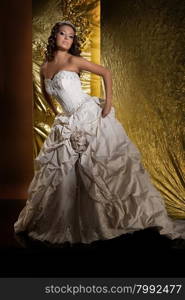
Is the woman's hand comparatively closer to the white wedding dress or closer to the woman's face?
the white wedding dress

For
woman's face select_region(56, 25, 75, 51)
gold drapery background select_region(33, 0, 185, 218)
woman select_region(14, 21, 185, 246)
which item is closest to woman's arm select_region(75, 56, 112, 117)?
woman select_region(14, 21, 185, 246)

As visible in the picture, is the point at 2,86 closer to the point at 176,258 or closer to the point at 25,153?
the point at 25,153

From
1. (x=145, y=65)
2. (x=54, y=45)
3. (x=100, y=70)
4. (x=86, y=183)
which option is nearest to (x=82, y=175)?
(x=86, y=183)

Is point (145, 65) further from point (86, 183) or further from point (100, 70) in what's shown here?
point (86, 183)

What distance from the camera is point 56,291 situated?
98.7 inches

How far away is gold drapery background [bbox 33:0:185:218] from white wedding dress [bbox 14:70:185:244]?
111cm

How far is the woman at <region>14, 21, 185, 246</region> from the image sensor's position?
2.89 m

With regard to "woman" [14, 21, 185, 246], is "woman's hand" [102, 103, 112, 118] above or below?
above

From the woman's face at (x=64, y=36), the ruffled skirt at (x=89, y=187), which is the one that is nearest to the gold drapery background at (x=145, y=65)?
the ruffled skirt at (x=89, y=187)

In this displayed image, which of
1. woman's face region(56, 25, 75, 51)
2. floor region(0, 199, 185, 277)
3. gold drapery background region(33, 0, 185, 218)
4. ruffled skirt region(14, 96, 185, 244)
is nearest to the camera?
floor region(0, 199, 185, 277)

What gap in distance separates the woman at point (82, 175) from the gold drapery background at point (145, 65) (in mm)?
1107

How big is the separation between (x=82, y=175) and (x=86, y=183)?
63 mm

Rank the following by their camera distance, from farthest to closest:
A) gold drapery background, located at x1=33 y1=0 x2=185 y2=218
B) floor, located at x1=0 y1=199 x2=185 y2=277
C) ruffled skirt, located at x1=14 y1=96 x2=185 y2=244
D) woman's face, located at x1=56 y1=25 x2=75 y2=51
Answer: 1. gold drapery background, located at x1=33 y1=0 x2=185 y2=218
2. woman's face, located at x1=56 y1=25 x2=75 y2=51
3. ruffled skirt, located at x1=14 y1=96 x2=185 y2=244
4. floor, located at x1=0 y1=199 x2=185 y2=277

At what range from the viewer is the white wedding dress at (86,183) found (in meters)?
2.88
